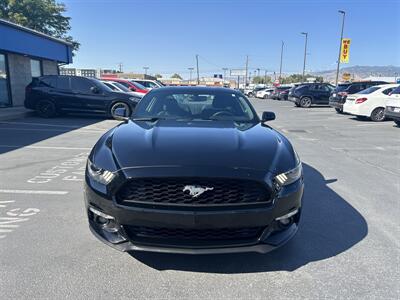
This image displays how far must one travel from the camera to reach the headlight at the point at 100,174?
103 inches

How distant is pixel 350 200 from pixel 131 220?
3.36 metres

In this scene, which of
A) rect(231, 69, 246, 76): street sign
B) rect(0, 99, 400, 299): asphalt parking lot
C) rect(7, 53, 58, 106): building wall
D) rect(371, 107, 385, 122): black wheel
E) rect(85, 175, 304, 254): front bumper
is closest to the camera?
rect(85, 175, 304, 254): front bumper

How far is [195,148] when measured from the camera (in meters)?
2.83

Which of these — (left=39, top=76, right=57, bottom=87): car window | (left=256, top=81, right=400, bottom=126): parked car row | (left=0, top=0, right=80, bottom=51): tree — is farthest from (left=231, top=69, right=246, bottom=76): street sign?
(left=39, top=76, right=57, bottom=87): car window

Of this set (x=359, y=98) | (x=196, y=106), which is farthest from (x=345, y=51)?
(x=196, y=106)

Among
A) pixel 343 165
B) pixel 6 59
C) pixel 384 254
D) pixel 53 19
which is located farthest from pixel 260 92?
pixel 384 254

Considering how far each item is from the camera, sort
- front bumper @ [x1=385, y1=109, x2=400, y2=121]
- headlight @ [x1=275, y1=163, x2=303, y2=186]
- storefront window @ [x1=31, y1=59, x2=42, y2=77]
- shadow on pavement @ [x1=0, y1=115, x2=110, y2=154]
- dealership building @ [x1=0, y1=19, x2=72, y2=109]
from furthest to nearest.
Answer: storefront window @ [x1=31, y1=59, x2=42, y2=77], dealership building @ [x1=0, y1=19, x2=72, y2=109], front bumper @ [x1=385, y1=109, x2=400, y2=121], shadow on pavement @ [x1=0, y1=115, x2=110, y2=154], headlight @ [x1=275, y1=163, x2=303, y2=186]

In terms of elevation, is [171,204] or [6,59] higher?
[6,59]

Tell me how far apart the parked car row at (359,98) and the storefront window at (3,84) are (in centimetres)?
1584

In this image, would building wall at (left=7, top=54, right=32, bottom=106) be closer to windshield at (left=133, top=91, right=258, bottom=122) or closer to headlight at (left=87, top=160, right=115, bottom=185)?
windshield at (left=133, top=91, right=258, bottom=122)

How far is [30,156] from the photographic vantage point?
6844 mm

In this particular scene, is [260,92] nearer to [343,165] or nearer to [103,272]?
[343,165]

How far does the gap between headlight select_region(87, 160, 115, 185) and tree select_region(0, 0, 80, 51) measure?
1637 inches

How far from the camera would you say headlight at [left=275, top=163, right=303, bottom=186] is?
2665mm
